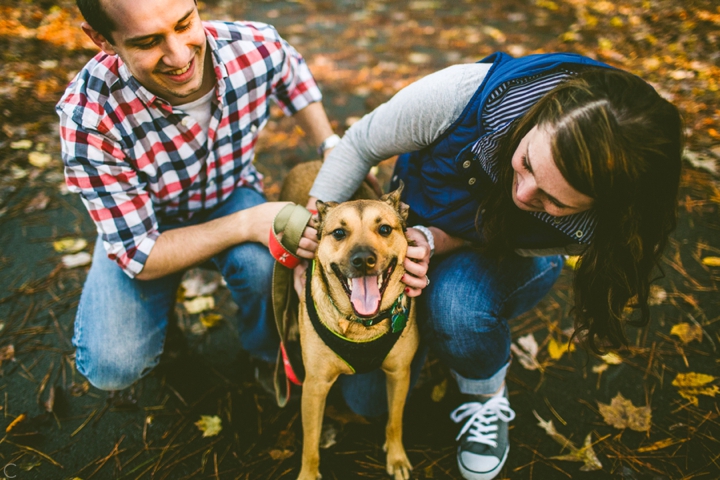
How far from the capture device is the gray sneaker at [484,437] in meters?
2.23

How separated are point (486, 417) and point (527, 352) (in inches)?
25.2

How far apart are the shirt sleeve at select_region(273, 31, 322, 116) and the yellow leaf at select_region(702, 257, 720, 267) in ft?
10.0

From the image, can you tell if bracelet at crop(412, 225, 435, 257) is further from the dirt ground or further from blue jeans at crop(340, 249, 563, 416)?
the dirt ground

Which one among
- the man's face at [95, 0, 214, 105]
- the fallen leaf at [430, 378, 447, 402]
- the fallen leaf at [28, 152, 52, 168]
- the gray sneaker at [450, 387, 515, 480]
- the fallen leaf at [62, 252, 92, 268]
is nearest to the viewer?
the man's face at [95, 0, 214, 105]

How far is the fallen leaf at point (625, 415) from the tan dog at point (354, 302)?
1.27 meters

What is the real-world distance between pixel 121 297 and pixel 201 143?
2.95 feet

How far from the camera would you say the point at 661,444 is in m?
2.30

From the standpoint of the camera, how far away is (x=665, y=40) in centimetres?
512

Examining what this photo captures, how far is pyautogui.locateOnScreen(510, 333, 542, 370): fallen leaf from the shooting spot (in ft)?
8.93

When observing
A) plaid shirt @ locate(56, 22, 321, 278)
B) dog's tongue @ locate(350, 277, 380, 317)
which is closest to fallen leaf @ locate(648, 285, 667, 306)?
dog's tongue @ locate(350, 277, 380, 317)

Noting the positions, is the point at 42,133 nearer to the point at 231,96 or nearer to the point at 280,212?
the point at 231,96

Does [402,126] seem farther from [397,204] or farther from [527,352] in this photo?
[527,352]

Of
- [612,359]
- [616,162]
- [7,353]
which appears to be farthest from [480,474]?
[7,353]

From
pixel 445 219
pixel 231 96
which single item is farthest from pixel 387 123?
pixel 231 96
